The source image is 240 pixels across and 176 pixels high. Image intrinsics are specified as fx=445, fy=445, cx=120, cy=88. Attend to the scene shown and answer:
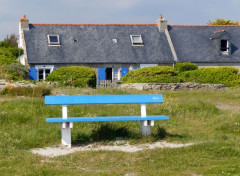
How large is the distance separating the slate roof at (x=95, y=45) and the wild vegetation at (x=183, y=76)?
615 cm

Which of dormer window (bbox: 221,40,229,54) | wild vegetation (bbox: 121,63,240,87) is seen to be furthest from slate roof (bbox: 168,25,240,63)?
wild vegetation (bbox: 121,63,240,87)

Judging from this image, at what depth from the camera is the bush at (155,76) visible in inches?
1046

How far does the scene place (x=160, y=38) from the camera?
120 feet

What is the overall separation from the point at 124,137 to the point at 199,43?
1126 inches

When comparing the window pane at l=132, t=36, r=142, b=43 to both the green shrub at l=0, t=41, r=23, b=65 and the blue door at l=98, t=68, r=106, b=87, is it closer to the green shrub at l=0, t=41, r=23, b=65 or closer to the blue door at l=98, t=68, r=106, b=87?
the blue door at l=98, t=68, r=106, b=87

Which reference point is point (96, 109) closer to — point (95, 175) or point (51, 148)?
point (51, 148)

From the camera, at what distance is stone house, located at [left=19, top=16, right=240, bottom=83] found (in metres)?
33.6

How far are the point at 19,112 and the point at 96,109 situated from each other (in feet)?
8.18

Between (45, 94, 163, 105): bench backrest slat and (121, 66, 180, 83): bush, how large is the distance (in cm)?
1698

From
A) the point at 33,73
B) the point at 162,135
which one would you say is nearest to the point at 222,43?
the point at 33,73

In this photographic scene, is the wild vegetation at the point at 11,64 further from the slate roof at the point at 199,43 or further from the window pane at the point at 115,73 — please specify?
the slate roof at the point at 199,43

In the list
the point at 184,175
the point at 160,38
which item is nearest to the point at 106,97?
the point at 184,175

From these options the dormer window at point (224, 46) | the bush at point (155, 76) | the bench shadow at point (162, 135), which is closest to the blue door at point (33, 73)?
the bush at point (155, 76)

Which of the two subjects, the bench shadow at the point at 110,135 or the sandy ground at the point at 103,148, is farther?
the bench shadow at the point at 110,135
